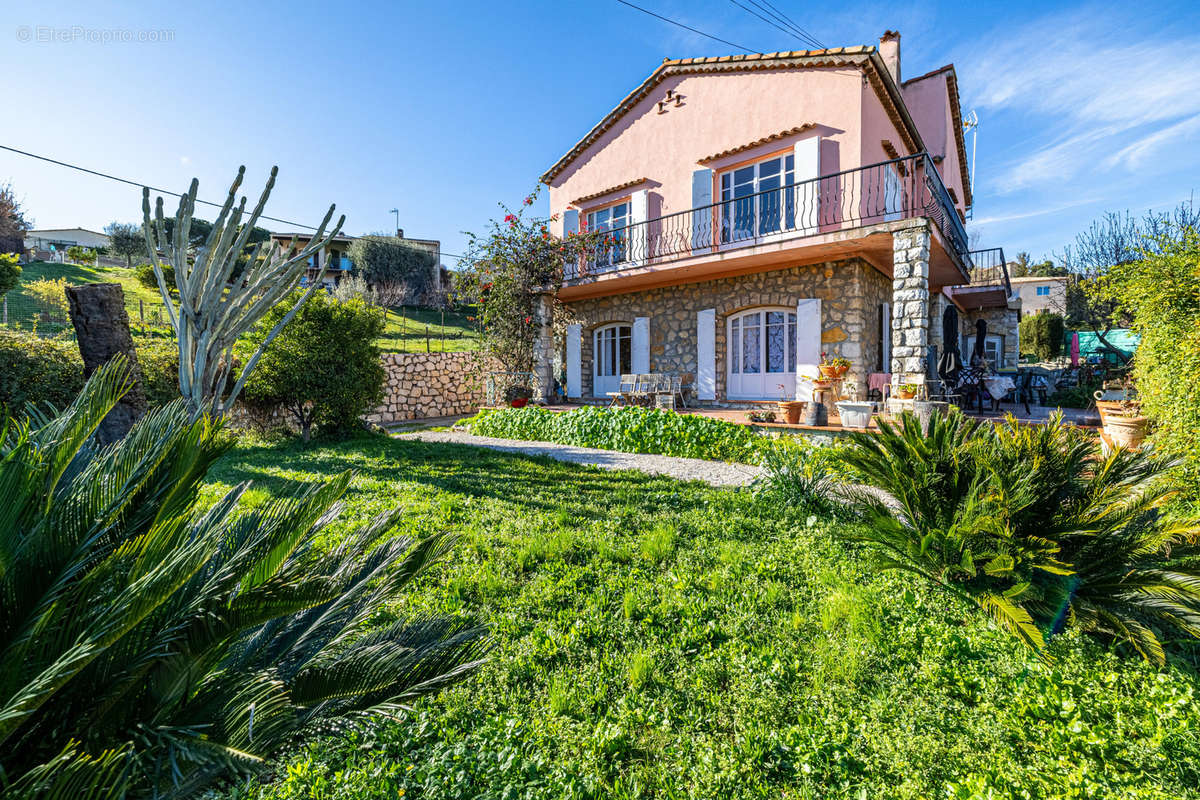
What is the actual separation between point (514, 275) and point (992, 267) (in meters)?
15.9

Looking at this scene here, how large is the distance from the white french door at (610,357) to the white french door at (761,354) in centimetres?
272

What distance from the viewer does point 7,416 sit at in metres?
0.96

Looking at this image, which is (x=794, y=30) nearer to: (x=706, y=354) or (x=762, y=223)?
(x=762, y=223)

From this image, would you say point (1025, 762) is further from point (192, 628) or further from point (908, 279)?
point (908, 279)

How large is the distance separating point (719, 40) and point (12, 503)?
13.7 meters

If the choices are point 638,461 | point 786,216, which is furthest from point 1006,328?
point 638,461

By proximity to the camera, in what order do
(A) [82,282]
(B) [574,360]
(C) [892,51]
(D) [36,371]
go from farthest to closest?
(A) [82,282] → (B) [574,360] → (C) [892,51] → (D) [36,371]

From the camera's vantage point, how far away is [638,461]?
23.3 feet

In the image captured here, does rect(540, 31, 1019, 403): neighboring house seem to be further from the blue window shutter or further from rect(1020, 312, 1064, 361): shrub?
rect(1020, 312, 1064, 361): shrub

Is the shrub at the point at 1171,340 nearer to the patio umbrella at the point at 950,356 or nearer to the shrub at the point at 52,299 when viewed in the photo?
the patio umbrella at the point at 950,356

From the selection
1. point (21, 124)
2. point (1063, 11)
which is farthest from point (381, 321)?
point (1063, 11)

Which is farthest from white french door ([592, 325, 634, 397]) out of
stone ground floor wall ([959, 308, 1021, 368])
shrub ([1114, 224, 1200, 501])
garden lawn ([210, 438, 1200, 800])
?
stone ground floor wall ([959, 308, 1021, 368])

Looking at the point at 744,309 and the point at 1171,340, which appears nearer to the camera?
the point at 1171,340

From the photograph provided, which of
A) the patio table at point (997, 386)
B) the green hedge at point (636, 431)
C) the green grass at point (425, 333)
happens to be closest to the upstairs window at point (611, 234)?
the green hedge at point (636, 431)
